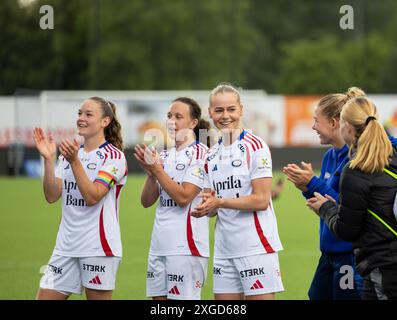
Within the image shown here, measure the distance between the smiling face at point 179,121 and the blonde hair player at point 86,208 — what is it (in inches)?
18.6

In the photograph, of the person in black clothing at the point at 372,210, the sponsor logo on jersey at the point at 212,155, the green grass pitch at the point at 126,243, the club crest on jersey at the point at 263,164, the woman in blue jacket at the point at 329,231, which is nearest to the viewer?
the person in black clothing at the point at 372,210

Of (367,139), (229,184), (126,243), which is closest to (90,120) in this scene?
(229,184)

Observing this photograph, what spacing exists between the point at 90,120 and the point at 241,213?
144 centimetres

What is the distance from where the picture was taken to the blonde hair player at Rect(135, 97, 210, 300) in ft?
20.9

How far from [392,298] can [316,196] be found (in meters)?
0.91

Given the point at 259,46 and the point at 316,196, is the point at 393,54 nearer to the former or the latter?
the point at 259,46

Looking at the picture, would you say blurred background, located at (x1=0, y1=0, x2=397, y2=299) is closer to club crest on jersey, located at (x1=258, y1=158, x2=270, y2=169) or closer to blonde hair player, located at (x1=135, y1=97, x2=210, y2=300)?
blonde hair player, located at (x1=135, y1=97, x2=210, y2=300)

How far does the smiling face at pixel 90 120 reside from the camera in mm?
6652

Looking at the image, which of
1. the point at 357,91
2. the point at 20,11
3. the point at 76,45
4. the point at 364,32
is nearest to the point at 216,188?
the point at 357,91

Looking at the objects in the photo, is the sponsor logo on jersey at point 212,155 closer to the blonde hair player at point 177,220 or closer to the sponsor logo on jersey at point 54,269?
the blonde hair player at point 177,220

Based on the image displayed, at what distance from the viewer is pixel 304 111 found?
37.5 meters

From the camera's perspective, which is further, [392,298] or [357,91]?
[357,91]

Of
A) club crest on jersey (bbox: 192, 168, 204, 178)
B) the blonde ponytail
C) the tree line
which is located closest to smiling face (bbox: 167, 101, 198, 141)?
club crest on jersey (bbox: 192, 168, 204, 178)

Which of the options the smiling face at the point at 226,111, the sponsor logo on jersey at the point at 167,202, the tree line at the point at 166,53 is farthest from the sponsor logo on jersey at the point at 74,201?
the tree line at the point at 166,53
